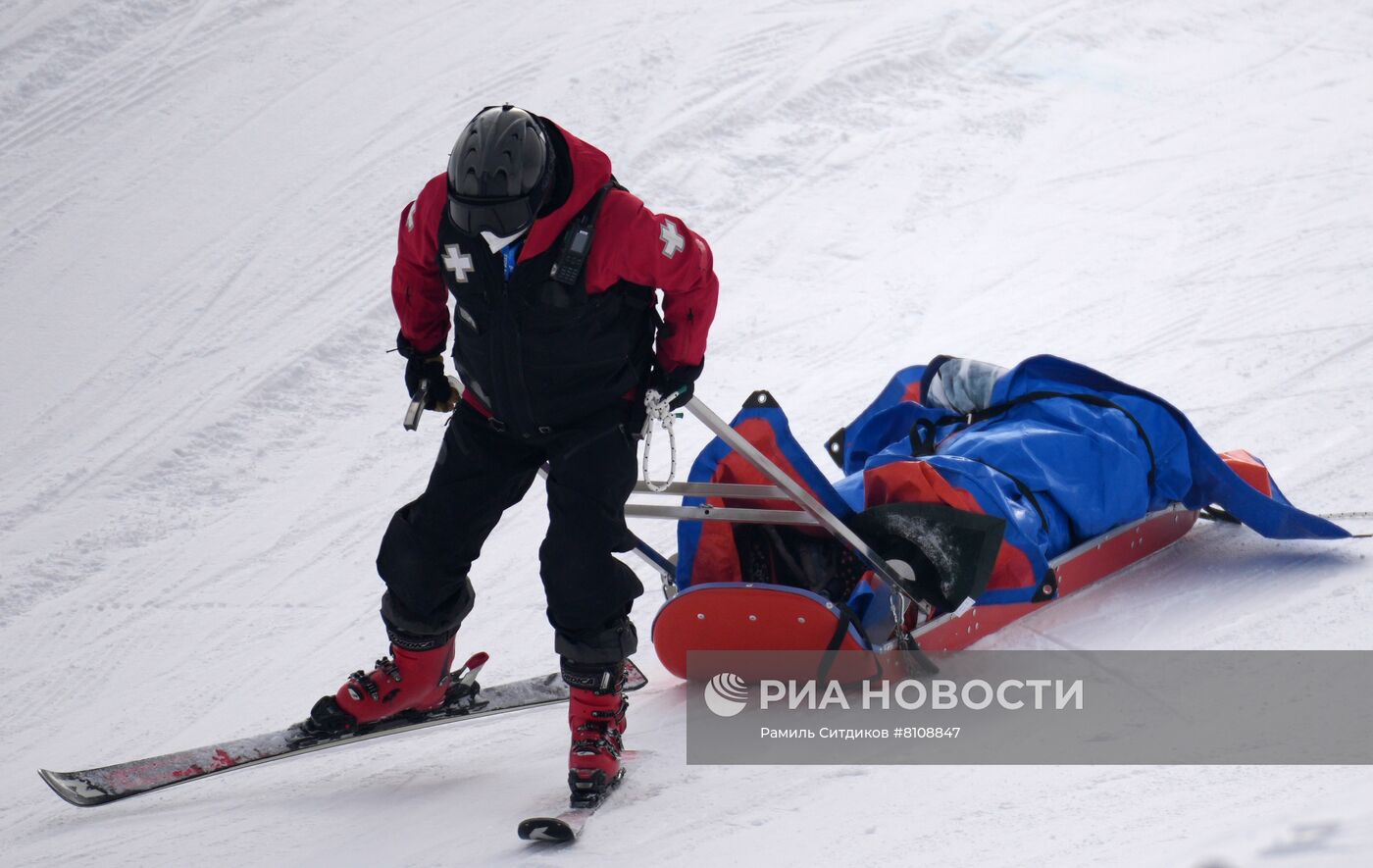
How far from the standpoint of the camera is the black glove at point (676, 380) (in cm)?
339

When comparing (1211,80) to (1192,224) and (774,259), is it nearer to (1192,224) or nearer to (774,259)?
(1192,224)

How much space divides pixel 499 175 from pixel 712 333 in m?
4.11

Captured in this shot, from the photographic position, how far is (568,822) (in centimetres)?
307

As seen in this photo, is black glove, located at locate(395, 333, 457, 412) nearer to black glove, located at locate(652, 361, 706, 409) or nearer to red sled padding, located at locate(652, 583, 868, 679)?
black glove, located at locate(652, 361, 706, 409)

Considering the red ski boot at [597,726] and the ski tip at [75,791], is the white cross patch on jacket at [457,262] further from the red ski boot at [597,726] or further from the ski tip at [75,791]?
the ski tip at [75,791]

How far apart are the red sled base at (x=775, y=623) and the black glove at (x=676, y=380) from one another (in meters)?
0.57

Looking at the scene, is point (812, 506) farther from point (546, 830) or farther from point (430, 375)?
point (546, 830)

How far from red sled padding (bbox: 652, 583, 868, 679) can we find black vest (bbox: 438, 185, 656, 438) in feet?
2.14

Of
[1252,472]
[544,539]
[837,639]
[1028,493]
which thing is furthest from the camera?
[1252,472]

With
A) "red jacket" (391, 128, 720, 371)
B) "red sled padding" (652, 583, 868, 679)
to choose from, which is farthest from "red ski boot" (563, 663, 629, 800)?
"red jacket" (391, 128, 720, 371)

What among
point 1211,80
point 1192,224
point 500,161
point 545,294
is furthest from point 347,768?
point 1211,80

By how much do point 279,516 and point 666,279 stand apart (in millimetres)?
2850

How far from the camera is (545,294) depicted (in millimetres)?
3174

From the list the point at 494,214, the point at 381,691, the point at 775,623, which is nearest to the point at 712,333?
the point at 775,623
